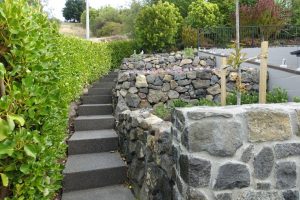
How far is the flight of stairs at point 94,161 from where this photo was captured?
3.71 metres

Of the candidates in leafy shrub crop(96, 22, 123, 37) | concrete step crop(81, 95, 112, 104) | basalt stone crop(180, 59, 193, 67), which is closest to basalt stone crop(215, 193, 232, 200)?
concrete step crop(81, 95, 112, 104)

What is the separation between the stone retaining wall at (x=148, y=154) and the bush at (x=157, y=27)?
8.85m

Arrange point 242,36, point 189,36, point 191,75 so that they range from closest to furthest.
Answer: point 191,75, point 242,36, point 189,36

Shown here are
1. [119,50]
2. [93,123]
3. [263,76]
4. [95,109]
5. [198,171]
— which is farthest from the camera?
[119,50]

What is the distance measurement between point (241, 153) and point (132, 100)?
445cm

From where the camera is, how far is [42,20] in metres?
2.53

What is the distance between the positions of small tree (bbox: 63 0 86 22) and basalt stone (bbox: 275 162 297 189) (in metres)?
32.7

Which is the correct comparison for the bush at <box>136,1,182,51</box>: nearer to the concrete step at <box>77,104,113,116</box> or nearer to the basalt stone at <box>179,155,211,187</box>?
the concrete step at <box>77,104,113,116</box>

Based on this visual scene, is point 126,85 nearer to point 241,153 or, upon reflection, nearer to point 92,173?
point 92,173

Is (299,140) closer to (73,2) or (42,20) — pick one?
(42,20)

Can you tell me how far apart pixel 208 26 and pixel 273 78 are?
7.54 metres

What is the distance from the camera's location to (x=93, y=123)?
5.25m

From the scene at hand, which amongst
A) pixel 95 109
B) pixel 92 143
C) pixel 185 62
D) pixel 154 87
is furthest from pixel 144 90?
pixel 185 62

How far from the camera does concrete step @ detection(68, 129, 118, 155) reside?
176 inches
